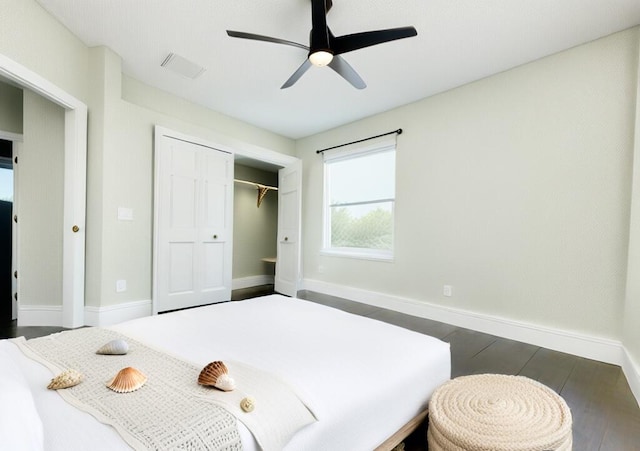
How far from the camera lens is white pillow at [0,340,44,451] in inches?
21.8

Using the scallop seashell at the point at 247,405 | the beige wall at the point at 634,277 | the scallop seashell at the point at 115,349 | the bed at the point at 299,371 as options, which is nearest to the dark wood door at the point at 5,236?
the bed at the point at 299,371

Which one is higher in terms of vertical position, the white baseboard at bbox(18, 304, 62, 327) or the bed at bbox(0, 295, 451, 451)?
the bed at bbox(0, 295, 451, 451)

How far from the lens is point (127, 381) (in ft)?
2.82

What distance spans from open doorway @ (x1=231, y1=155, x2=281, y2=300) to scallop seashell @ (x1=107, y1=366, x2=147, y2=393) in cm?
423

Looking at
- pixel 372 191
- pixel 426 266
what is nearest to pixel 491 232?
pixel 426 266

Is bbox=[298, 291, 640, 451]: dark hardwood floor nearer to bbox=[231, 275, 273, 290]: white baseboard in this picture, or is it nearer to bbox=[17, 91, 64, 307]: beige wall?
bbox=[231, 275, 273, 290]: white baseboard

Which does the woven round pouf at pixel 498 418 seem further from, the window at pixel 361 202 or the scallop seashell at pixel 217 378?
the window at pixel 361 202

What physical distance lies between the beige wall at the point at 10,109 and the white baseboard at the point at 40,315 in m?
1.86

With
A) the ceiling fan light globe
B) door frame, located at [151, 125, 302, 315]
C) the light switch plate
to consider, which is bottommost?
the light switch plate

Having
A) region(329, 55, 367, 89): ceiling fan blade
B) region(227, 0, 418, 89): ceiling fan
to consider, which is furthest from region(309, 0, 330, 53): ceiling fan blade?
region(329, 55, 367, 89): ceiling fan blade

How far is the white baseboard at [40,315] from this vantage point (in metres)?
2.97

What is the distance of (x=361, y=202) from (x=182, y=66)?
2753 millimetres

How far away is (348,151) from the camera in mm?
4523

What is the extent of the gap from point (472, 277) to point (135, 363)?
124 inches
